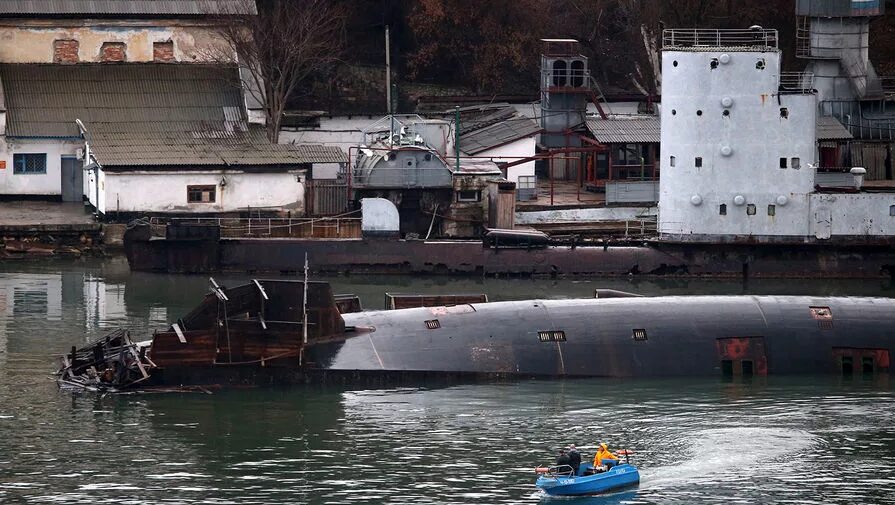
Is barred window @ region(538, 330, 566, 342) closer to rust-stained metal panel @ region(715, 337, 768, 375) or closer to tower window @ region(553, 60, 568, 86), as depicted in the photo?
rust-stained metal panel @ region(715, 337, 768, 375)

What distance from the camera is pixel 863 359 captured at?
163 feet

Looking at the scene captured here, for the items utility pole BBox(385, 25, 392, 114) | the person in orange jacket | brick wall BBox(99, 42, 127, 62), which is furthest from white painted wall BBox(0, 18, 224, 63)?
the person in orange jacket

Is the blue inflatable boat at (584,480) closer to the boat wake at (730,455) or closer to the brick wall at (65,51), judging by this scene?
the boat wake at (730,455)

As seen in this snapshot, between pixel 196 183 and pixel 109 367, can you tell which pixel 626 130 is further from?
pixel 109 367

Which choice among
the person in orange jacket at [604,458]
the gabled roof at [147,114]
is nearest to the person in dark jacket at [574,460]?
the person in orange jacket at [604,458]

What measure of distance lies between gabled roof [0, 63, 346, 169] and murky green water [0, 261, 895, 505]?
23.2 metres

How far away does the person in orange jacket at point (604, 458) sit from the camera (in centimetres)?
3788

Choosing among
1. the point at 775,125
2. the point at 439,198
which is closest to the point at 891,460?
the point at 775,125

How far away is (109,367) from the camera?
45812mm

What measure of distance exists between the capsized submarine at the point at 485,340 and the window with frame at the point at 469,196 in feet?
69.0

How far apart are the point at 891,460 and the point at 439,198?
1366 inches

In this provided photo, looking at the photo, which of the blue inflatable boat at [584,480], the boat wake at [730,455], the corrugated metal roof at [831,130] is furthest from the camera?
the corrugated metal roof at [831,130]

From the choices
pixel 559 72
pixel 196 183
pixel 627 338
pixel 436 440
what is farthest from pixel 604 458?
pixel 559 72

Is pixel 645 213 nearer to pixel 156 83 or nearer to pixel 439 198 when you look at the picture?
pixel 439 198
